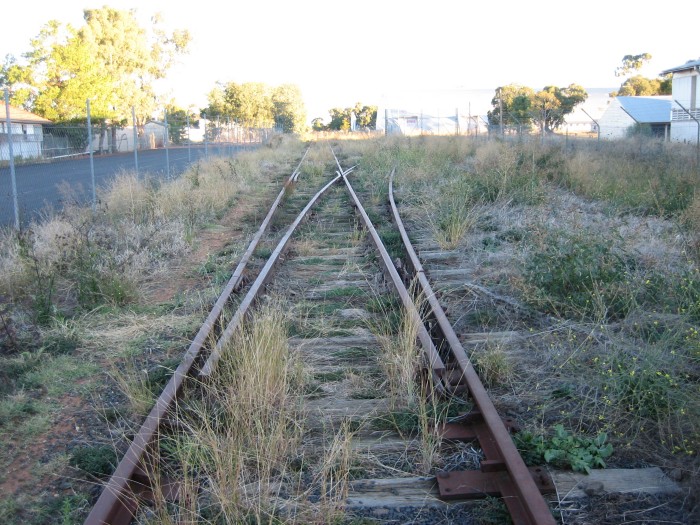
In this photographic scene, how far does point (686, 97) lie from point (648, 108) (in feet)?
44.0

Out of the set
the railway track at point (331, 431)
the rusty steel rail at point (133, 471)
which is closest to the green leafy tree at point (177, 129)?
the railway track at point (331, 431)

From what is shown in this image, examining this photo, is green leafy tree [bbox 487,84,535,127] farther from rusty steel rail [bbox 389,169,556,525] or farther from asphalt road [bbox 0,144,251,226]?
rusty steel rail [bbox 389,169,556,525]

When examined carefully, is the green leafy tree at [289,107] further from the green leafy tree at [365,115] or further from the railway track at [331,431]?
the railway track at [331,431]

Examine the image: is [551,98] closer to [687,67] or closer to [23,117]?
[687,67]

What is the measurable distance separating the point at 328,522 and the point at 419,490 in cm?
58

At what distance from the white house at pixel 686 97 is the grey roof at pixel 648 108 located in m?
8.47

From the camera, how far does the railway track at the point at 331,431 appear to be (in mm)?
3098

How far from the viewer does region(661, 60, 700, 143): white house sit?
126ft

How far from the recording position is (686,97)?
40406 millimetres

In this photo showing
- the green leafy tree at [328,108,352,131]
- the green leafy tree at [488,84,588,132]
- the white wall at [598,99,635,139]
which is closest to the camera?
the green leafy tree at [488,84,588,132]

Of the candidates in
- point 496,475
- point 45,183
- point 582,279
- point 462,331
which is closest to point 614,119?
point 45,183

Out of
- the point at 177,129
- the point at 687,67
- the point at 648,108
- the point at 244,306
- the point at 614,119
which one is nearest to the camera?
the point at 244,306

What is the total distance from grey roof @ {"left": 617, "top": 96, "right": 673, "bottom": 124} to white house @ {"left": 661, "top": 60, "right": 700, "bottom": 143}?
27.8 feet

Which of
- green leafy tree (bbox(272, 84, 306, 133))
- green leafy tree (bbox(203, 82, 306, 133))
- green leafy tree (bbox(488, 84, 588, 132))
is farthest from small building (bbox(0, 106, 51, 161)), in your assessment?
green leafy tree (bbox(272, 84, 306, 133))
